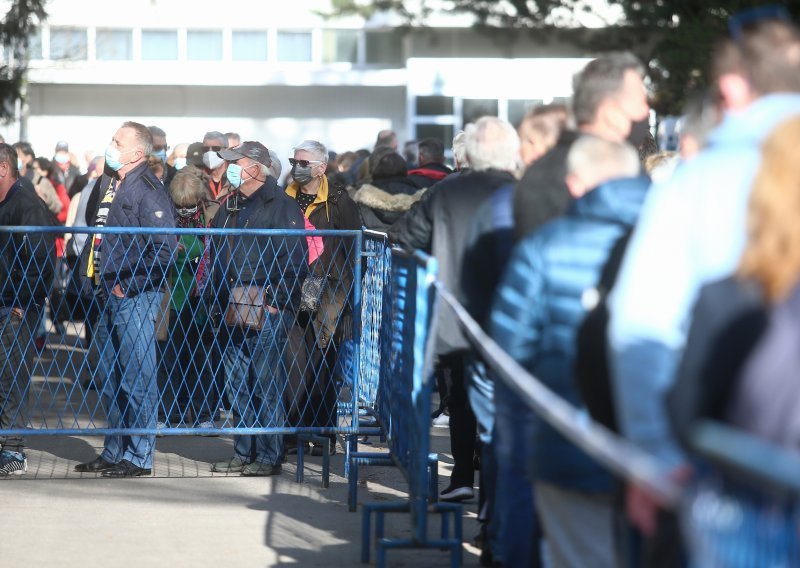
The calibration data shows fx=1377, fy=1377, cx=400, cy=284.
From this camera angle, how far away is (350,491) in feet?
24.9

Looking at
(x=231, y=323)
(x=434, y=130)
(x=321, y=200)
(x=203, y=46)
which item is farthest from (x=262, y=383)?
(x=203, y=46)

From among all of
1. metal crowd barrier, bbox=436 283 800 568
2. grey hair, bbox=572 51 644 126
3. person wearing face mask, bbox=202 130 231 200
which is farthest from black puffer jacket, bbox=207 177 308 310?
metal crowd barrier, bbox=436 283 800 568

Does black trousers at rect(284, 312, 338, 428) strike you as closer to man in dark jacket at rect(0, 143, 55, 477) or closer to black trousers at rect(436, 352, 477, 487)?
black trousers at rect(436, 352, 477, 487)

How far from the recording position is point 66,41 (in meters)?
37.5

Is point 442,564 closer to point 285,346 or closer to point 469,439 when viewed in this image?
point 469,439

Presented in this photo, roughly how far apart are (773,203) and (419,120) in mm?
34907

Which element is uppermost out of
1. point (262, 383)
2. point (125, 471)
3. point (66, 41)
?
point (66, 41)

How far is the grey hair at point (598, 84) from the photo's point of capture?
485 cm

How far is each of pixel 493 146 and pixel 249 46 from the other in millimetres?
34539

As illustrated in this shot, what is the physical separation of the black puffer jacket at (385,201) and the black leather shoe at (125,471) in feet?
9.78

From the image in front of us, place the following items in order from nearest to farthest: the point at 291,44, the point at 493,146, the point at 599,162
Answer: the point at 599,162 → the point at 493,146 → the point at 291,44

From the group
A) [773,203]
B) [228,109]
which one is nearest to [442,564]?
[773,203]

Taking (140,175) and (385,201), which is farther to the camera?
(385,201)

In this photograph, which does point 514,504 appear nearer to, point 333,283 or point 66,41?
point 333,283
